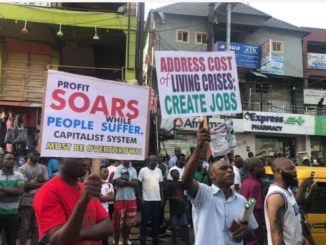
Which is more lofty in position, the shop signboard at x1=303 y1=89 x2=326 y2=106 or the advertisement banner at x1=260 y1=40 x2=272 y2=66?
the advertisement banner at x1=260 y1=40 x2=272 y2=66

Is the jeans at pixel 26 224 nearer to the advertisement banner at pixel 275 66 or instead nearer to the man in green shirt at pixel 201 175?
the man in green shirt at pixel 201 175

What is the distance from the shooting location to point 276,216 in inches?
121

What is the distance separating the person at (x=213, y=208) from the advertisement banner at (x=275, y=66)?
67.9ft

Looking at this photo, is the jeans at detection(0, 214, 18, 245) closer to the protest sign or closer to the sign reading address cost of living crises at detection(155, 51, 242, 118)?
the protest sign

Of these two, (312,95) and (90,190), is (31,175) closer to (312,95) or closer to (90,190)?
(90,190)

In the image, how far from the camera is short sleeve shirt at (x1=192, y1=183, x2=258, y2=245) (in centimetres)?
290

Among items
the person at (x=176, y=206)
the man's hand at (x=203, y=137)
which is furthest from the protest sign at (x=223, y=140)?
the man's hand at (x=203, y=137)

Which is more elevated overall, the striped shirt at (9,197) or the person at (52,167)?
the person at (52,167)

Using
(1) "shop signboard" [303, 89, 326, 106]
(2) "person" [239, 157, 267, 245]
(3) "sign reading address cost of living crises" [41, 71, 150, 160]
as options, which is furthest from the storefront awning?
(1) "shop signboard" [303, 89, 326, 106]

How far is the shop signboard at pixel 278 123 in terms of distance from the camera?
70.9 feet

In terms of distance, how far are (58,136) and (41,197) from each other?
595mm

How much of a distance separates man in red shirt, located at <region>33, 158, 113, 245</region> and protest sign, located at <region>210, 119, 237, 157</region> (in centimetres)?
343

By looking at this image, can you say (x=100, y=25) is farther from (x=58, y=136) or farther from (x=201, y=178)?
(x=58, y=136)

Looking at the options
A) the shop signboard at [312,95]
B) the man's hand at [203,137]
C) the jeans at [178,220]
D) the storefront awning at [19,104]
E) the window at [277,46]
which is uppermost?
the window at [277,46]
